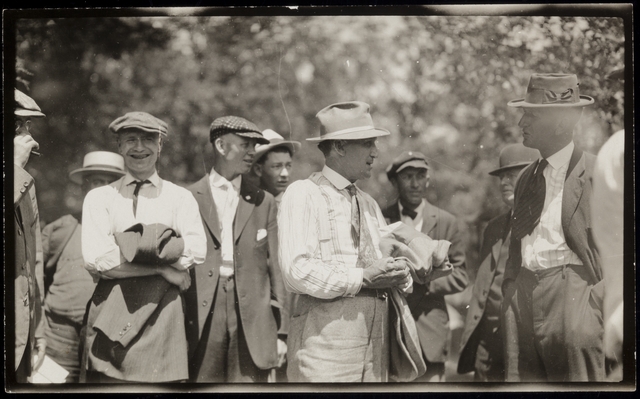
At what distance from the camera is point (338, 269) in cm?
434

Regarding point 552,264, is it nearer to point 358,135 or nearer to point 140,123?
point 358,135

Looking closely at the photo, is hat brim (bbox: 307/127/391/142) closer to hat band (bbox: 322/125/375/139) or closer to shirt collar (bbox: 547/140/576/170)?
hat band (bbox: 322/125/375/139)

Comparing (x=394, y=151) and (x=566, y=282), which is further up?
(x=394, y=151)

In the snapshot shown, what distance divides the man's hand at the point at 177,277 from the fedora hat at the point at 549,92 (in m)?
2.51

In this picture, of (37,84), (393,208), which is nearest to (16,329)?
(37,84)

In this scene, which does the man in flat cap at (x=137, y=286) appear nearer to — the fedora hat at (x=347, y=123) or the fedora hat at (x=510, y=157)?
the fedora hat at (x=347, y=123)

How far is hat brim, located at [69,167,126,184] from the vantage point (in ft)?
15.9

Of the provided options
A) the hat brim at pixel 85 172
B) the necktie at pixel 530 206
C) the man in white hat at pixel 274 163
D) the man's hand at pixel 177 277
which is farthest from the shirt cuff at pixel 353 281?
the hat brim at pixel 85 172

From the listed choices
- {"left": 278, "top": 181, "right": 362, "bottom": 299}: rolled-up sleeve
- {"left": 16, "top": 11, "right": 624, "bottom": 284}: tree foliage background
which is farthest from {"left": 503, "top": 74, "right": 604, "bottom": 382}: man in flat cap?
{"left": 278, "top": 181, "right": 362, "bottom": 299}: rolled-up sleeve

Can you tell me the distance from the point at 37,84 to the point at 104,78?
48 cm

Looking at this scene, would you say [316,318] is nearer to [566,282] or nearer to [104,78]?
[566,282]

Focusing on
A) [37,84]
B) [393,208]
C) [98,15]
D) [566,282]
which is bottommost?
[566,282]

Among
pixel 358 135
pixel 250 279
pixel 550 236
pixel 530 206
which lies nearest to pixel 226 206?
pixel 250 279

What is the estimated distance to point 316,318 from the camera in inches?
172
